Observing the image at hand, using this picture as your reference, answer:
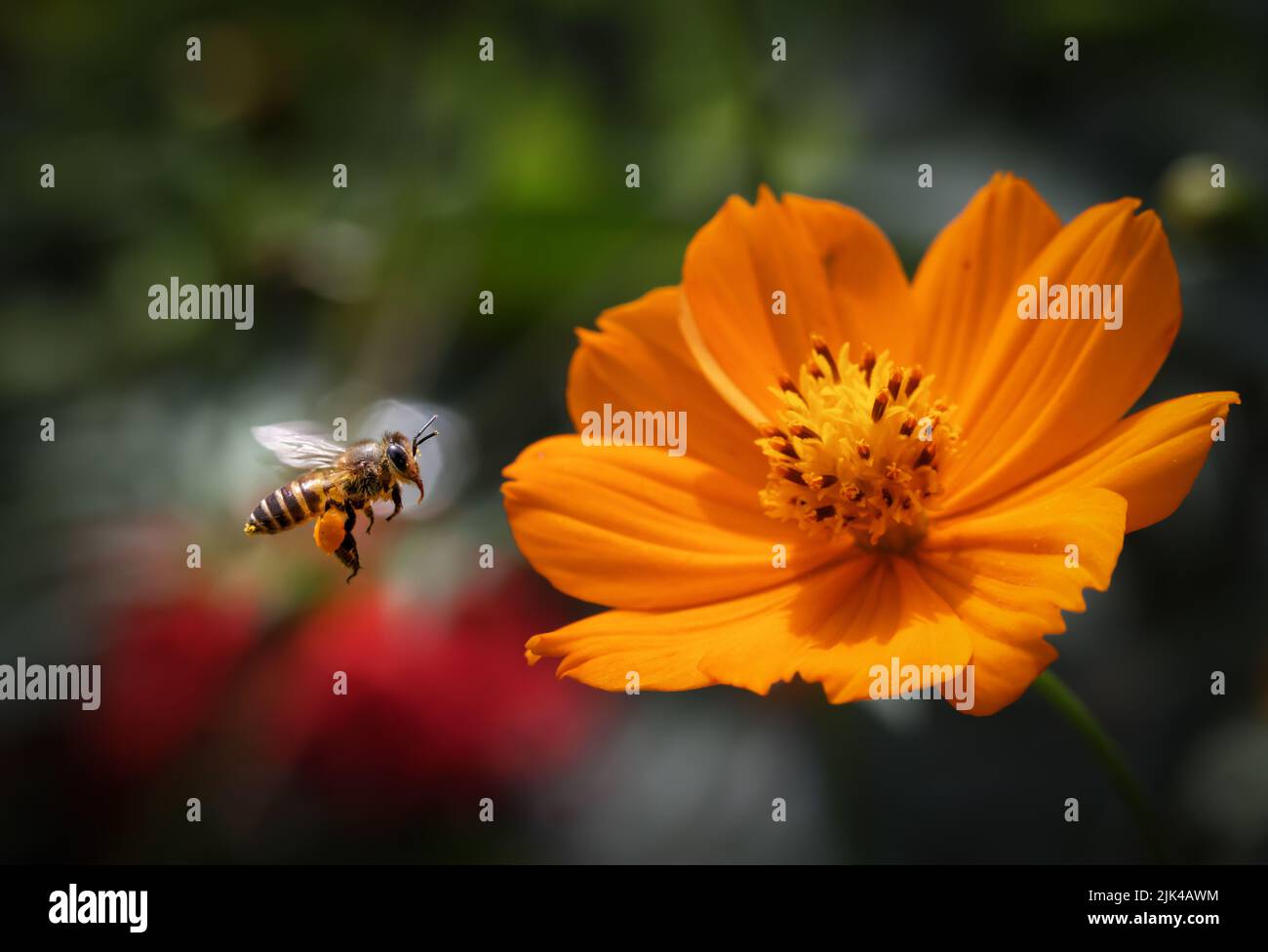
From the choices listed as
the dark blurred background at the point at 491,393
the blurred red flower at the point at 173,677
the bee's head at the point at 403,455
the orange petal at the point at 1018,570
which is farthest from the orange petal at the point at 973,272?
the blurred red flower at the point at 173,677

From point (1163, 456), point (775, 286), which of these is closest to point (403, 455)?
point (775, 286)

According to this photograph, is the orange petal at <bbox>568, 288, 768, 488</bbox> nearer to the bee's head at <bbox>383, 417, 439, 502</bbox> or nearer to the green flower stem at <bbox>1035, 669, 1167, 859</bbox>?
the bee's head at <bbox>383, 417, 439, 502</bbox>

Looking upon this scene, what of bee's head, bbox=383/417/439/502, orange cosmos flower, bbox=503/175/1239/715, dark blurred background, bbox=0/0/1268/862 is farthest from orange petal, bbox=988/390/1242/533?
bee's head, bbox=383/417/439/502

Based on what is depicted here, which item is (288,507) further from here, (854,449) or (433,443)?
(854,449)

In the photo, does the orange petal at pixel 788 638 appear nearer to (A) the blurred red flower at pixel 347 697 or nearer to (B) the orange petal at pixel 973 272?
(B) the orange petal at pixel 973 272

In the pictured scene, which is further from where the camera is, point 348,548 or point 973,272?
point 348,548

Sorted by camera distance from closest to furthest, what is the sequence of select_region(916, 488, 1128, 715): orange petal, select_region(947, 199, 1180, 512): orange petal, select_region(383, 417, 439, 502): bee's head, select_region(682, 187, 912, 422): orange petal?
1. select_region(916, 488, 1128, 715): orange petal
2. select_region(947, 199, 1180, 512): orange petal
3. select_region(682, 187, 912, 422): orange petal
4. select_region(383, 417, 439, 502): bee's head
